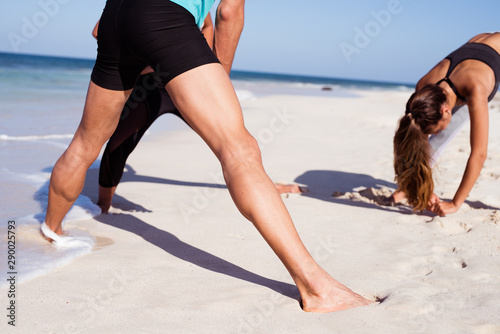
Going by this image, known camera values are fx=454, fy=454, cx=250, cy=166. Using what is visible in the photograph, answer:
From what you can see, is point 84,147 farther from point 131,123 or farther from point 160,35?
point 160,35

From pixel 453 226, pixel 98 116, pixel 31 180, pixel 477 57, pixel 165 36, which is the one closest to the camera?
pixel 165 36

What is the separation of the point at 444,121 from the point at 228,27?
5.78 feet

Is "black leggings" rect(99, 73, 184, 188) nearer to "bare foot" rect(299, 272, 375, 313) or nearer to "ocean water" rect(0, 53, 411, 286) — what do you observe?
"ocean water" rect(0, 53, 411, 286)

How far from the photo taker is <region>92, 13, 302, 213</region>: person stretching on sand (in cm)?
266

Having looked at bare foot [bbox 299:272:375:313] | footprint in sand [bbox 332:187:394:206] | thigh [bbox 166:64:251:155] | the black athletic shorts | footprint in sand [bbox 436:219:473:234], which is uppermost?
the black athletic shorts

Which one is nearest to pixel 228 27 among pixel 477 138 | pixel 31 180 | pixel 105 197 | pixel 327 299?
pixel 327 299

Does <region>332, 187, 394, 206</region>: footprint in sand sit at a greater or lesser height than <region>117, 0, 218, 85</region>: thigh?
lesser

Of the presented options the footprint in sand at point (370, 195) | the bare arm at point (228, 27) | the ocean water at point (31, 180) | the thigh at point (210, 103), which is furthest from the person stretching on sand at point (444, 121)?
the ocean water at point (31, 180)

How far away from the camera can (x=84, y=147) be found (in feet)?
6.82

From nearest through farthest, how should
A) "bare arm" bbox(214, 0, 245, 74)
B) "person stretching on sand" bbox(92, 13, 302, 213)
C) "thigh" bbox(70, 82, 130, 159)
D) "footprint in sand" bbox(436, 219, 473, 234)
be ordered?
1. "thigh" bbox(70, 82, 130, 159)
2. "bare arm" bbox(214, 0, 245, 74)
3. "person stretching on sand" bbox(92, 13, 302, 213)
4. "footprint in sand" bbox(436, 219, 473, 234)

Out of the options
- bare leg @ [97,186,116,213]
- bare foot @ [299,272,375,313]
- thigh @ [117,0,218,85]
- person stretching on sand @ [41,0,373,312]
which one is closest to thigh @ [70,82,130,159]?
person stretching on sand @ [41,0,373,312]

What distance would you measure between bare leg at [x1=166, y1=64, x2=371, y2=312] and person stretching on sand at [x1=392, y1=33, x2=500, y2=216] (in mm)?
1737

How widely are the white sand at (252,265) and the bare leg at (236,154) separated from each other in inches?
10.4

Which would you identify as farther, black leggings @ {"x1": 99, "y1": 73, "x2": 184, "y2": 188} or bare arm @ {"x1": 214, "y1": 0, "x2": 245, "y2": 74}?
black leggings @ {"x1": 99, "y1": 73, "x2": 184, "y2": 188}
